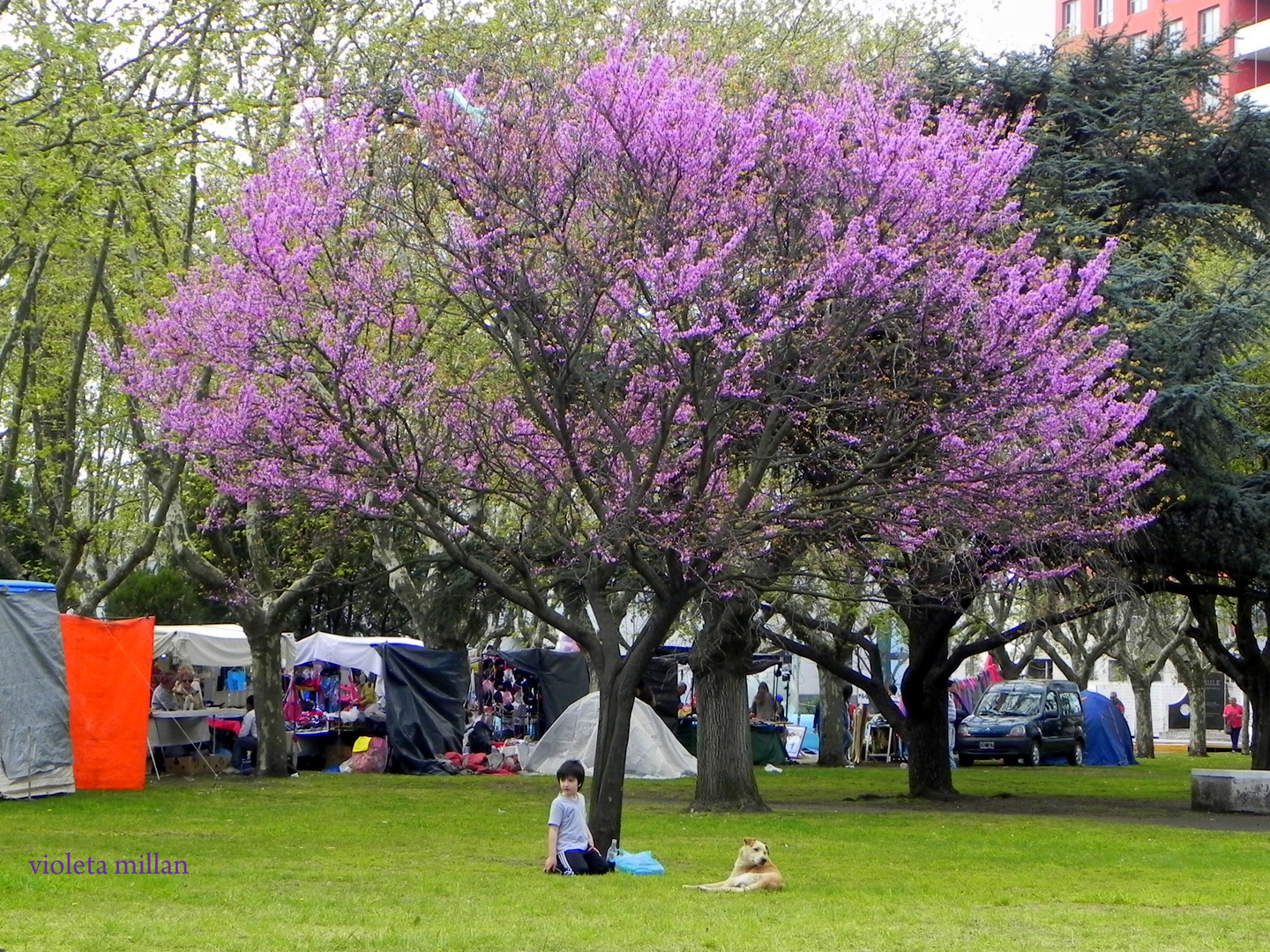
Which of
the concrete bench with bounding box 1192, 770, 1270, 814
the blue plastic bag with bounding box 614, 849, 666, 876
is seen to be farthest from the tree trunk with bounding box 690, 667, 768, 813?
the blue plastic bag with bounding box 614, 849, 666, 876

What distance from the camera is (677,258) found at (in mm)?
12648

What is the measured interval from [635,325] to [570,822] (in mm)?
4062

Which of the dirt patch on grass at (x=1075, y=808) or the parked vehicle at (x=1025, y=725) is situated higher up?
the parked vehicle at (x=1025, y=725)

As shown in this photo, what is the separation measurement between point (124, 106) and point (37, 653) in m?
6.65

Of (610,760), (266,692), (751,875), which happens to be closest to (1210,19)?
(266,692)

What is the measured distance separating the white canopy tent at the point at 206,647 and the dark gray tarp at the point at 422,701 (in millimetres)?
1967

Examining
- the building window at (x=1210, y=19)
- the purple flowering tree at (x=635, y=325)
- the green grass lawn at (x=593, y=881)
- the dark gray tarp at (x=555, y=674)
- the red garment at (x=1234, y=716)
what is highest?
the building window at (x=1210, y=19)

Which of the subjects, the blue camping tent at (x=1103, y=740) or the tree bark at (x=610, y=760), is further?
the blue camping tent at (x=1103, y=740)

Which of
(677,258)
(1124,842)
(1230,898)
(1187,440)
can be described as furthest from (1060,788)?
(677,258)

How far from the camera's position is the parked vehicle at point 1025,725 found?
35906mm

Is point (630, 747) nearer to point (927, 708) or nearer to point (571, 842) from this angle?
point (927, 708)

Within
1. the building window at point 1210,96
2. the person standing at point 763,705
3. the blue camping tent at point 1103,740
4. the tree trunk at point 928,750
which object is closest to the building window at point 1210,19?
the blue camping tent at point 1103,740

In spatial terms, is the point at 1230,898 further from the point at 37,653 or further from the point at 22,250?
the point at 22,250

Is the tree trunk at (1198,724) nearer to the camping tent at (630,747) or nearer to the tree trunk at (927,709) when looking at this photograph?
the camping tent at (630,747)
